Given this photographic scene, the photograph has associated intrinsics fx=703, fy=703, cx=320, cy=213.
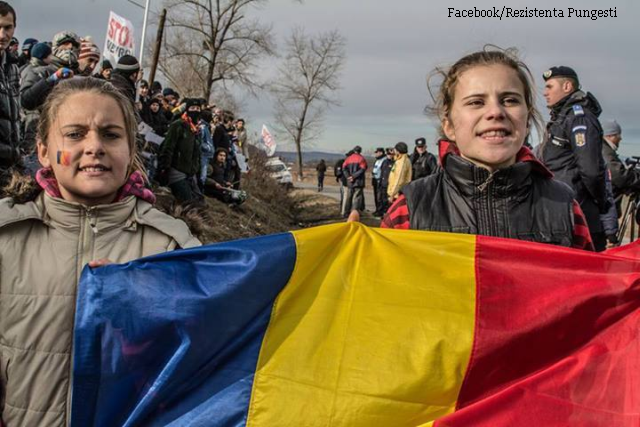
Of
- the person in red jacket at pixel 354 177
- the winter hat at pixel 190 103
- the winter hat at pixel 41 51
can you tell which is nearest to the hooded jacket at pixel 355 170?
the person in red jacket at pixel 354 177

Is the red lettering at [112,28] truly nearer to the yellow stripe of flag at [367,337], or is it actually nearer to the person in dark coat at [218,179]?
the person in dark coat at [218,179]

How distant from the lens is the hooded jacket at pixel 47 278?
2.15 metres

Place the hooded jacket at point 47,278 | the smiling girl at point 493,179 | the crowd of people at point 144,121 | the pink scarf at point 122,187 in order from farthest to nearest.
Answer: the crowd of people at point 144,121
the smiling girl at point 493,179
the pink scarf at point 122,187
the hooded jacket at point 47,278

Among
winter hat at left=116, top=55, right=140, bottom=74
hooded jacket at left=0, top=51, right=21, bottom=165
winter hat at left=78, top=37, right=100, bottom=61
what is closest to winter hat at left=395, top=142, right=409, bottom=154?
winter hat at left=116, top=55, right=140, bottom=74

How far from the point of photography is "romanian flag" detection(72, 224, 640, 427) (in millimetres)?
2205

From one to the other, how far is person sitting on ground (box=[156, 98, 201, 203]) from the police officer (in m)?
6.07

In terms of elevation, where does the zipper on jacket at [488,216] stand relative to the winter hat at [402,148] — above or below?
below

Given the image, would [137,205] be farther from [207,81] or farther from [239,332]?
[207,81]

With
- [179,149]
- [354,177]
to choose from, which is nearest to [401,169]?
[354,177]

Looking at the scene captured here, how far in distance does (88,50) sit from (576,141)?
5.03m

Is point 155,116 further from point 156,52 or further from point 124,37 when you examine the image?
point 156,52

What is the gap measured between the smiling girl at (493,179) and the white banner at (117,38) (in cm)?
1041

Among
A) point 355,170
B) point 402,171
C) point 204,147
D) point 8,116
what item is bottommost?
point 8,116

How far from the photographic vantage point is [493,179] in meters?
2.54
